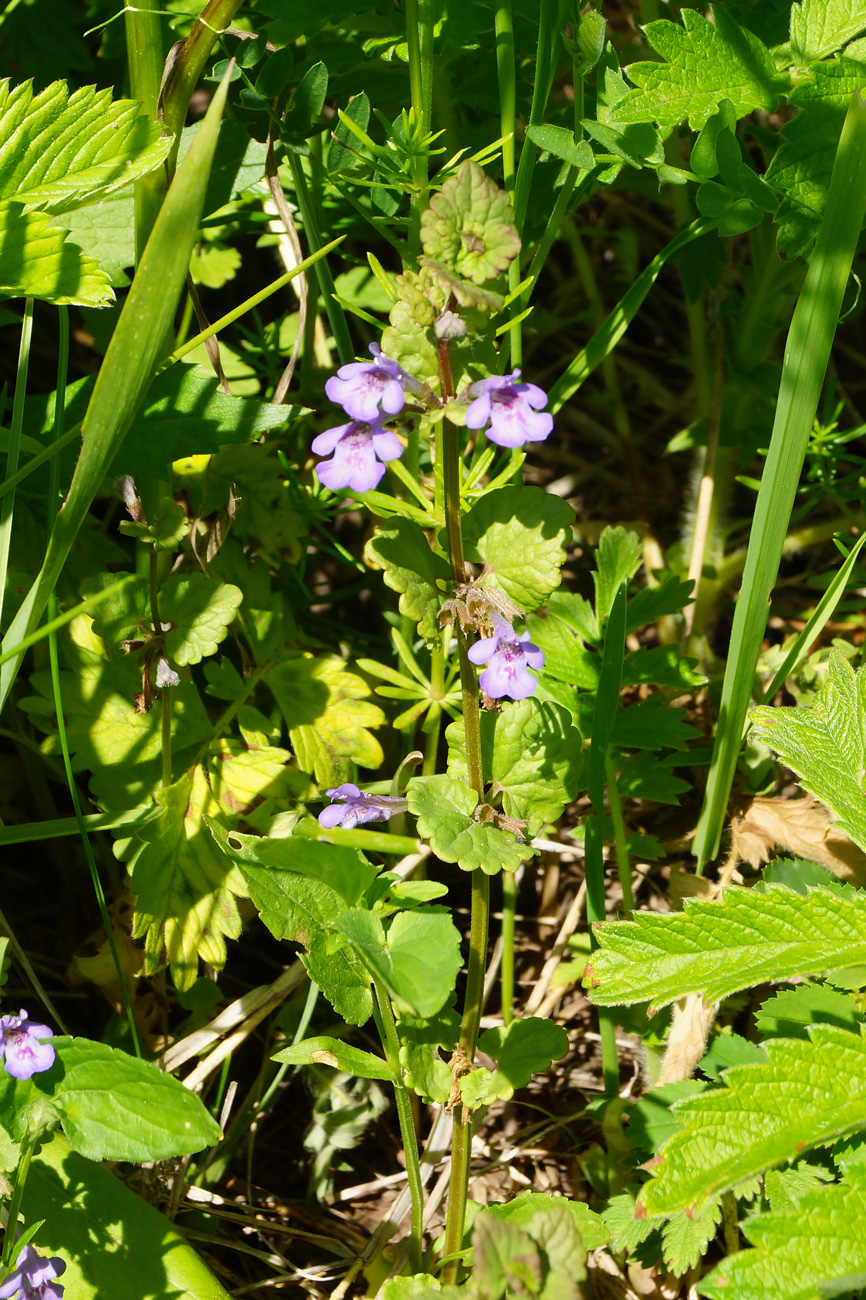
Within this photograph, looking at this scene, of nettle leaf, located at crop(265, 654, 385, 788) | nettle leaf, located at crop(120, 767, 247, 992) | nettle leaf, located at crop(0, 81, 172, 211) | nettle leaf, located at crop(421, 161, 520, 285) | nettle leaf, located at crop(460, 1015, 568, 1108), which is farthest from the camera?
nettle leaf, located at crop(265, 654, 385, 788)

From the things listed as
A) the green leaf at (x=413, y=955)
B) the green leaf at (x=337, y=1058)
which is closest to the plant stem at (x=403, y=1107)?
the green leaf at (x=337, y=1058)

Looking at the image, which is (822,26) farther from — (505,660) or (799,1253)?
(799,1253)

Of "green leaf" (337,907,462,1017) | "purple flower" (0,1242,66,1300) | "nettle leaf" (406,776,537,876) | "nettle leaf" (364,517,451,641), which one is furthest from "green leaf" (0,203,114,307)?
"purple flower" (0,1242,66,1300)

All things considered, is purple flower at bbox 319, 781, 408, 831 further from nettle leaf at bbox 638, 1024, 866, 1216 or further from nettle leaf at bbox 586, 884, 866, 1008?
nettle leaf at bbox 638, 1024, 866, 1216

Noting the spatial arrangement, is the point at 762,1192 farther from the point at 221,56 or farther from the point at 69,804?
the point at 221,56

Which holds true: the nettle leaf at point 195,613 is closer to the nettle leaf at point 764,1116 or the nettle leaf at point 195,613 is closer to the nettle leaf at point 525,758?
the nettle leaf at point 525,758

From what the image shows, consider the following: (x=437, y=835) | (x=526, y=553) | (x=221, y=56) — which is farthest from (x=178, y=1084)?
(x=221, y=56)
